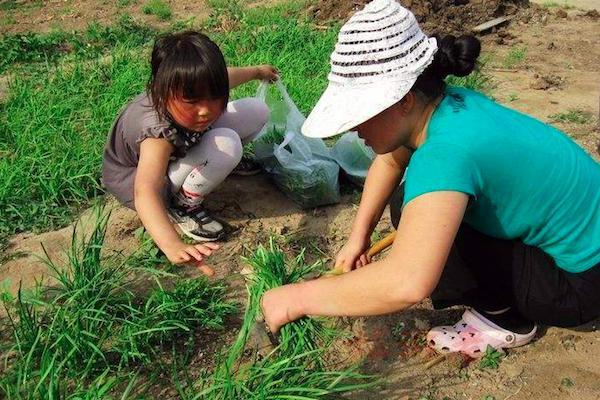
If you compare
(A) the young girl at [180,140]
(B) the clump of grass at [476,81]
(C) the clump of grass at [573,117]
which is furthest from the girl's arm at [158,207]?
(C) the clump of grass at [573,117]

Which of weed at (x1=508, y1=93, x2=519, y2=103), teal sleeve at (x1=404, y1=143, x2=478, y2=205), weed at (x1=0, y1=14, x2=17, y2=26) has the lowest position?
weed at (x1=508, y1=93, x2=519, y2=103)

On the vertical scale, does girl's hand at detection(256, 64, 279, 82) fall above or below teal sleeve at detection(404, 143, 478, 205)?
below

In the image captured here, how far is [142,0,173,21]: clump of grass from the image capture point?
7.14 meters

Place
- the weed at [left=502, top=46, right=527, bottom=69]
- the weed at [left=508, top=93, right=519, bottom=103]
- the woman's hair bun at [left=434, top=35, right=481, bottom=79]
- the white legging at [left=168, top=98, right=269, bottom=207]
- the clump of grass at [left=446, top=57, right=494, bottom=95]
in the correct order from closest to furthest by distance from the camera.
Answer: the woman's hair bun at [left=434, top=35, right=481, bottom=79]
the white legging at [left=168, top=98, right=269, bottom=207]
the clump of grass at [left=446, top=57, right=494, bottom=95]
the weed at [left=508, top=93, right=519, bottom=103]
the weed at [left=502, top=46, right=527, bottom=69]

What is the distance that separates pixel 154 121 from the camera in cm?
261

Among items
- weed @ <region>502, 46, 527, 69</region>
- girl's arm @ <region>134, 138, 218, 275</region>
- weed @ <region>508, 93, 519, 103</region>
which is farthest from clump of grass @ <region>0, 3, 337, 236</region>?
weed @ <region>502, 46, 527, 69</region>

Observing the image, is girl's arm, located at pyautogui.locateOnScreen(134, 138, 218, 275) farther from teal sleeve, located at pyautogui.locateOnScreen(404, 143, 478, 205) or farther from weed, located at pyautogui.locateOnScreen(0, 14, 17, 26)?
weed, located at pyautogui.locateOnScreen(0, 14, 17, 26)

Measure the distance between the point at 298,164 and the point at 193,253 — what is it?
4.16 feet

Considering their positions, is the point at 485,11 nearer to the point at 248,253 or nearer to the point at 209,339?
the point at 248,253

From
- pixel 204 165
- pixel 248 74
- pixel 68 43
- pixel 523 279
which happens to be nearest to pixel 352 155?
pixel 248 74

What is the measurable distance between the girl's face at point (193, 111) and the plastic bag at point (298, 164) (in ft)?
2.00

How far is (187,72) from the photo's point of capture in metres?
2.46

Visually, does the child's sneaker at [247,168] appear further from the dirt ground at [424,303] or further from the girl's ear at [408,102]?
the girl's ear at [408,102]

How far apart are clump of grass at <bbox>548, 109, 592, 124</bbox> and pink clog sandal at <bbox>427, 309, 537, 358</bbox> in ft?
7.54
